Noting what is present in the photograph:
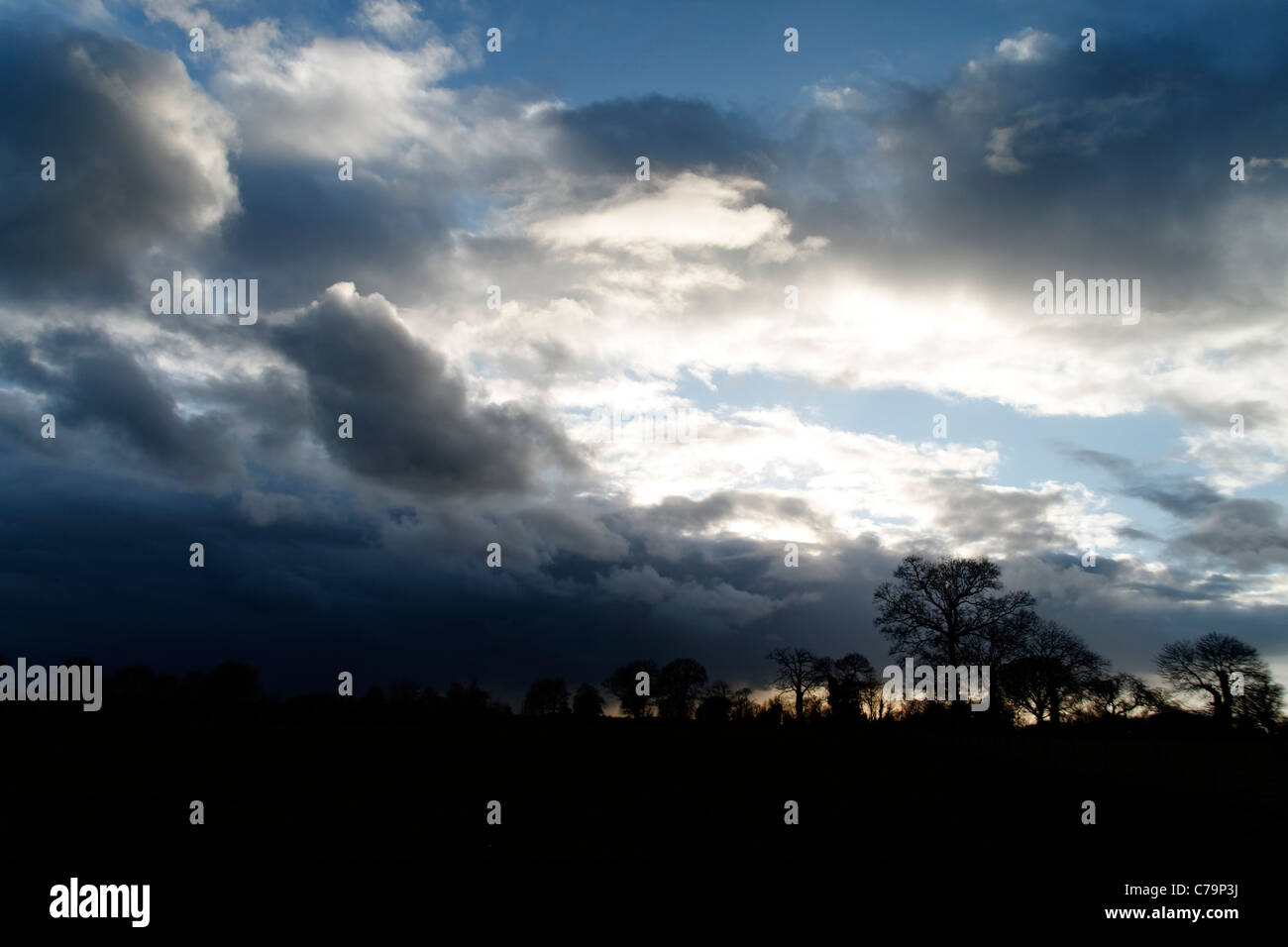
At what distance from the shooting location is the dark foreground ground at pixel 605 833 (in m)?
15.4

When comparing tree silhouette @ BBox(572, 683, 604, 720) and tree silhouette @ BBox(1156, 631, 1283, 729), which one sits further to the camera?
tree silhouette @ BBox(572, 683, 604, 720)

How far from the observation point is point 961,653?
58.6 meters

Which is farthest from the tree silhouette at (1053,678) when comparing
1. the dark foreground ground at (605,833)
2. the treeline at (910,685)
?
the dark foreground ground at (605,833)

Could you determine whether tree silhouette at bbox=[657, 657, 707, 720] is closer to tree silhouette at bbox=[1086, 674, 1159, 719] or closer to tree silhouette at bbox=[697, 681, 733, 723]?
tree silhouette at bbox=[697, 681, 733, 723]

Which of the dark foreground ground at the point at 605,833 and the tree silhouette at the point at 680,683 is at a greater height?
the dark foreground ground at the point at 605,833

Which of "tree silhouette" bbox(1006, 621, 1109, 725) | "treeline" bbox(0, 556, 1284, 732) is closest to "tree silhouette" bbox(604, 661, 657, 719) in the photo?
"treeline" bbox(0, 556, 1284, 732)

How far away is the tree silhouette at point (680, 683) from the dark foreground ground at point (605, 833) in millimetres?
82419

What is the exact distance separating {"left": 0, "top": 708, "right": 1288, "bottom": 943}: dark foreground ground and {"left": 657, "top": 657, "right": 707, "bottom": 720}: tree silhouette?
270 feet

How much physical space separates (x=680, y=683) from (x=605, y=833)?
103m

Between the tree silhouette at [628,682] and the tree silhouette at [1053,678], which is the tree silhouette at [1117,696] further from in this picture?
the tree silhouette at [628,682]

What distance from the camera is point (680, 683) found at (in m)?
120

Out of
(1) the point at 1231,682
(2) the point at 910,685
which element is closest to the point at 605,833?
(2) the point at 910,685

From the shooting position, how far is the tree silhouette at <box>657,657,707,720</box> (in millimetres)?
115625
